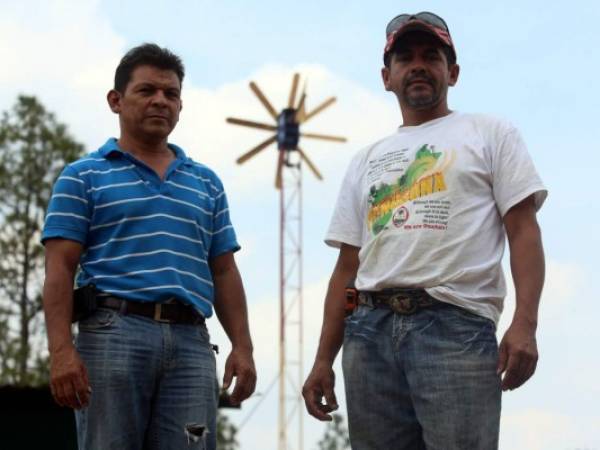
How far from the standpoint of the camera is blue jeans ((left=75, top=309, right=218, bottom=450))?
4102 millimetres

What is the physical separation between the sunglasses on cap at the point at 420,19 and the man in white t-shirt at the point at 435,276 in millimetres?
17

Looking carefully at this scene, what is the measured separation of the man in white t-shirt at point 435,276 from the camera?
389cm

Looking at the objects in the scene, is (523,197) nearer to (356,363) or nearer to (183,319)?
(356,363)

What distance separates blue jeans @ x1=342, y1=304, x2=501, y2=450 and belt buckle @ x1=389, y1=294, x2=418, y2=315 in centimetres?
2

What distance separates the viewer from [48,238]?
4270 mm

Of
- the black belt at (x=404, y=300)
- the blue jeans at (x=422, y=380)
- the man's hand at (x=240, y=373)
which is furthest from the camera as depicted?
the man's hand at (x=240, y=373)

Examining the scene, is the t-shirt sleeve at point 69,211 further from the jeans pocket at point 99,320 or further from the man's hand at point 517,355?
the man's hand at point 517,355

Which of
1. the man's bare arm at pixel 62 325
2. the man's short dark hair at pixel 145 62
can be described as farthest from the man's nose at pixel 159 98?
the man's bare arm at pixel 62 325

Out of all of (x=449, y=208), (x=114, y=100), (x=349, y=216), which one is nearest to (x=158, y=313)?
(x=349, y=216)

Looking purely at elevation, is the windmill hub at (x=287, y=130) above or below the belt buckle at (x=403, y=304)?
above

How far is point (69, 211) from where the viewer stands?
14.1 ft

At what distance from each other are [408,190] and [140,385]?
120cm

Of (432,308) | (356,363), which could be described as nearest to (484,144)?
(432,308)

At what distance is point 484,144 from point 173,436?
155cm
